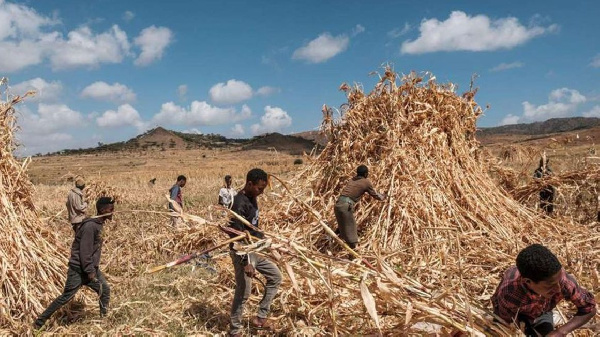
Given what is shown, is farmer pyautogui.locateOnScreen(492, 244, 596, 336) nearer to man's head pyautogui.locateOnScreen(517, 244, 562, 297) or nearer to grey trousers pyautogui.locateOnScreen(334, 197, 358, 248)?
man's head pyautogui.locateOnScreen(517, 244, 562, 297)

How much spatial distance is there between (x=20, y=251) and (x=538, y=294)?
476 cm

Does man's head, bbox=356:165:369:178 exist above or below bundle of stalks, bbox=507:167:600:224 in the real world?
above

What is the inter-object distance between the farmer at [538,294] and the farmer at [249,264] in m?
1.98

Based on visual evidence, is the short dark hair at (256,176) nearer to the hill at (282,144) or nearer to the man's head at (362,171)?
the man's head at (362,171)

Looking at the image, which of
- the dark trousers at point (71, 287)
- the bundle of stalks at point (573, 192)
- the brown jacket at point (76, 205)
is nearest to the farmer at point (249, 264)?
the dark trousers at point (71, 287)

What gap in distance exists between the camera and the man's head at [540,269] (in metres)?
2.54

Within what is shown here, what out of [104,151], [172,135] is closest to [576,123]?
[172,135]

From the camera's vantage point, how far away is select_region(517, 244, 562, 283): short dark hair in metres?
2.54

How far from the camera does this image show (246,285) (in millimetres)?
4074

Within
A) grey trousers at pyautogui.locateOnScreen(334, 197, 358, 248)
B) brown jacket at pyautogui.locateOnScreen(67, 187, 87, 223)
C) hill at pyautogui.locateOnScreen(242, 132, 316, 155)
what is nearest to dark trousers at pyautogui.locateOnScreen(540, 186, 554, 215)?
grey trousers at pyautogui.locateOnScreen(334, 197, 358, 248)

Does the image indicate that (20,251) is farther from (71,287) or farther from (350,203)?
(350,203)

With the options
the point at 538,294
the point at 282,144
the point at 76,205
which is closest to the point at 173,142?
the point at 282,144

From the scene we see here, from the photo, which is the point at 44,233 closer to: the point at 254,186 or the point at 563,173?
the point at 254,186

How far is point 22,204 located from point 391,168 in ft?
16.6
